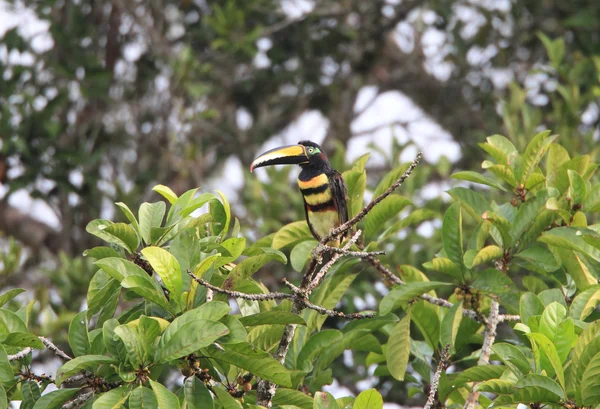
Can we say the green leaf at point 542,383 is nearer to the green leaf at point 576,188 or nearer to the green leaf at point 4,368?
the green leaf at point 576,188

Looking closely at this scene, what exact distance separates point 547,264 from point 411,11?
15.6ft

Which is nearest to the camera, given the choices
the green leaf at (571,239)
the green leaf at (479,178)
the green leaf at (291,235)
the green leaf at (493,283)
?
the green leaf at (571,239)

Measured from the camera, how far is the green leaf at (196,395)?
2254mm

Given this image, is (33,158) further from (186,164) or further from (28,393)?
(28,393)

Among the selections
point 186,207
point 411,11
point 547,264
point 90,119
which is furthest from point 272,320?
point 411,11

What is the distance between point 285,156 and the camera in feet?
14.0

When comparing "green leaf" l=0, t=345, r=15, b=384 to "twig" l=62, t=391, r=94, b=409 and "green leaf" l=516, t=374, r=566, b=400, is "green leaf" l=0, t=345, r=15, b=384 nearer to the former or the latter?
"twig" l=62, t=391, r=94, b=409

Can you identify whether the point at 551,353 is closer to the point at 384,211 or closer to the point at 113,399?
the point at 384,211

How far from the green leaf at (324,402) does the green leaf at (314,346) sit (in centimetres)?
47

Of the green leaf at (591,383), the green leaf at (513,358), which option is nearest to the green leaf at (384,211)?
the green leaf at (513,358)

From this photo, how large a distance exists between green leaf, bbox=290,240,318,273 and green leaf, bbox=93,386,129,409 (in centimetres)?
92

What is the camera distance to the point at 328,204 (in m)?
4.36

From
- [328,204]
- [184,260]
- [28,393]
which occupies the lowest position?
[328,204]

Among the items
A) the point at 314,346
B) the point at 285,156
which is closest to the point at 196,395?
the point at 314,346
